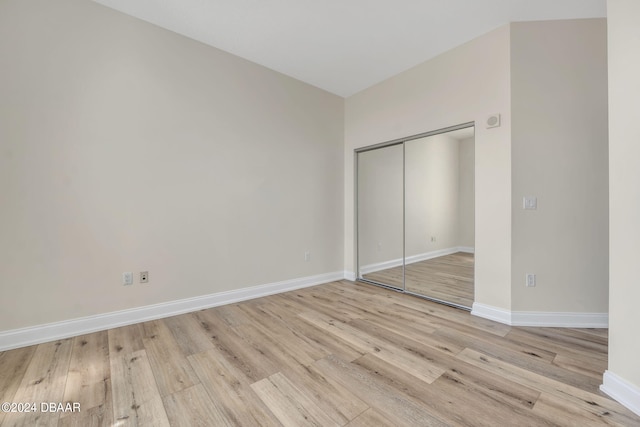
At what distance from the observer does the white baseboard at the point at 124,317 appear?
6.44 ft

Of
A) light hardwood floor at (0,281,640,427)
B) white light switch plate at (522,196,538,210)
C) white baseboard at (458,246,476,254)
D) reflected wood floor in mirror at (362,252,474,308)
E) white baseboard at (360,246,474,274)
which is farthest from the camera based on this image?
white baseboard at (360,246,474,274)

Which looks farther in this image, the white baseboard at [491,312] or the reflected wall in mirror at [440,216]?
the reflected wall in mirror at [440,216]

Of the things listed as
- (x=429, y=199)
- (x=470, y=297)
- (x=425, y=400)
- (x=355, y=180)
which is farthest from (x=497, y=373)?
(x=355, y=180)

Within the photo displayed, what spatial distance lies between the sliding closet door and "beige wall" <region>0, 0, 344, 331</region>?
1023 millimetres

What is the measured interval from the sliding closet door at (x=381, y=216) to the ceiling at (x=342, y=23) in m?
1.19

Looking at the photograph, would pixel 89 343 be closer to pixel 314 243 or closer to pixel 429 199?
pixel 314 243

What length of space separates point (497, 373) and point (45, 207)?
3.52 m

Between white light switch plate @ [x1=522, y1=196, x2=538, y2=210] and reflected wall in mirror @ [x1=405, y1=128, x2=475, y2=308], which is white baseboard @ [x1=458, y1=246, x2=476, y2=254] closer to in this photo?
reflected wall in mirror @ [x1=405, y1=128, x2=475, y2=308]

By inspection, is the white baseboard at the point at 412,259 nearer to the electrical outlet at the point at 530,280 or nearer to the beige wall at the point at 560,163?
the electrical outlet at the point at 530,280

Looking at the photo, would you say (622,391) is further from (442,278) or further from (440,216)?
(440,216)

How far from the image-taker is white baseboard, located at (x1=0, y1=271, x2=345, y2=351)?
196 cm

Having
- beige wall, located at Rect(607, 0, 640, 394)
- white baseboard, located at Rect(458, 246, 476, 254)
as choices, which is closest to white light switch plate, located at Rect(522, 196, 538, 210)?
white baseboard, located at Rect(458, 246, 476, 254)

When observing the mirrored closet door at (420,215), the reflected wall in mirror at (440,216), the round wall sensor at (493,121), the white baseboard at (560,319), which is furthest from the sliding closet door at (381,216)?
the white baseboard at (560,319)

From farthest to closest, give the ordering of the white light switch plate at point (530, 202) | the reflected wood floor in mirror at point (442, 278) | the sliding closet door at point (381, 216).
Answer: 1. the sliding closet door at point (381, 216)
2. the reflected wood floor in mirror at point (442, 278)
3. the white light switch plate at point (530, 202)
